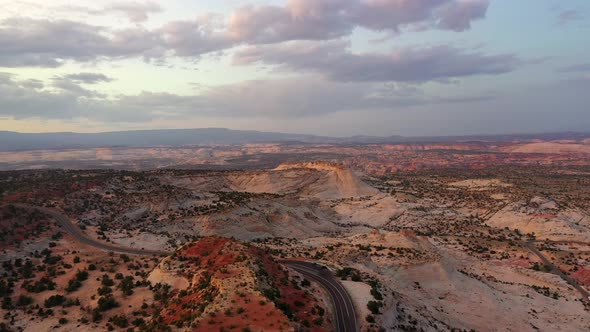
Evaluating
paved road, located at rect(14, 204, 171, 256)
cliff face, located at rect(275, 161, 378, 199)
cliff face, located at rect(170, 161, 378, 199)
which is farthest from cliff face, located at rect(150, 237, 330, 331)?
cliff face, located at rect(275, 161, 378, 199)

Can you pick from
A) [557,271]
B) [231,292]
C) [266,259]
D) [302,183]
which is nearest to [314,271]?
[266,259]

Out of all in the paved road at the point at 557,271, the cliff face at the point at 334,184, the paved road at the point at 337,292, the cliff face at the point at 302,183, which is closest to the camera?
the paved road at the point at 337,292

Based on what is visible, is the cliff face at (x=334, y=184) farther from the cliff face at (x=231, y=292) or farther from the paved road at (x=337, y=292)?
the cliff face at (x=231, y=292)

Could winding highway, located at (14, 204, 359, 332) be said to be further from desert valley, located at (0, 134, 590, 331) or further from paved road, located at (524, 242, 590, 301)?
paved road, located at (524, 242, 590, 301)

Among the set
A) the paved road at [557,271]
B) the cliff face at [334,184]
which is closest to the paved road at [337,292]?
the paved road at [557,271]

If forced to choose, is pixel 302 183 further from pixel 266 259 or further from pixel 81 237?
pixel 266 259

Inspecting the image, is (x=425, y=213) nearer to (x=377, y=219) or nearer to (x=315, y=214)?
(x=377, y=219)

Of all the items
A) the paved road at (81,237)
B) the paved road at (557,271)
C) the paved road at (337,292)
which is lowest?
the paved road at (557,271)
